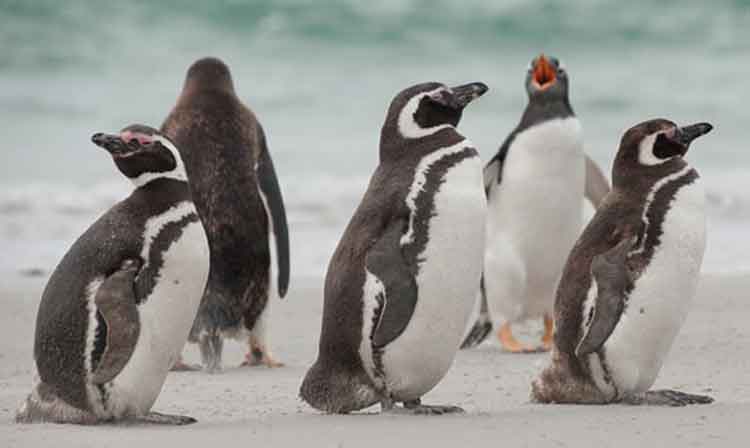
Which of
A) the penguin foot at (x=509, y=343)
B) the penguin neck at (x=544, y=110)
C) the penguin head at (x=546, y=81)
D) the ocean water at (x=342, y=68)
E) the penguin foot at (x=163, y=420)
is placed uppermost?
the ocean water at (x=342, y=68)

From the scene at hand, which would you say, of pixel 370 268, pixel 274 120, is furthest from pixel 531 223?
pixel 274 120

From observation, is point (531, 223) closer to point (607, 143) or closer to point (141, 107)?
point (607, 143)

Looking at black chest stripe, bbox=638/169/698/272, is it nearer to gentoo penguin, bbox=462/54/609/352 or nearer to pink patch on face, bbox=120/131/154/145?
pink patch on face, bbox=120/131/154/145

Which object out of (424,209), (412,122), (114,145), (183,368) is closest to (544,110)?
(183,368)

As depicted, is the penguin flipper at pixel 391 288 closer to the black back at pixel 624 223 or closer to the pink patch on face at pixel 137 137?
the black back at pixel 624 223

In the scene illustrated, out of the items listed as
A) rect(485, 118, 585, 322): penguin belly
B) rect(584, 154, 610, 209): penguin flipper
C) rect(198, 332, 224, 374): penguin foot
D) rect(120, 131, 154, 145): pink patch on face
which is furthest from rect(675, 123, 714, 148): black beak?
rect(584, 154, 610, 209): penguin flipper

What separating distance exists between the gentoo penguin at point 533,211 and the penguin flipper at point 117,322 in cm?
429

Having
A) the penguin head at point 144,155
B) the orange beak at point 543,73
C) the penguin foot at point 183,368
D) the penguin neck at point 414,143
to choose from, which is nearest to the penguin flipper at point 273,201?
the penguin foot at point 183,368

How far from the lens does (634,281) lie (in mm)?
5797

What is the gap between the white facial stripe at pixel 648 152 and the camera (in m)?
6.06

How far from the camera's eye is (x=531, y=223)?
9.50 meters

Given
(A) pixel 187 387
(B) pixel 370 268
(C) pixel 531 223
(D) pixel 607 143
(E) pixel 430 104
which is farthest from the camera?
(D) pixel 607 143

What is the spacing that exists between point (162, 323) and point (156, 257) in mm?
239

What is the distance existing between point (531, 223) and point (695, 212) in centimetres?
361
